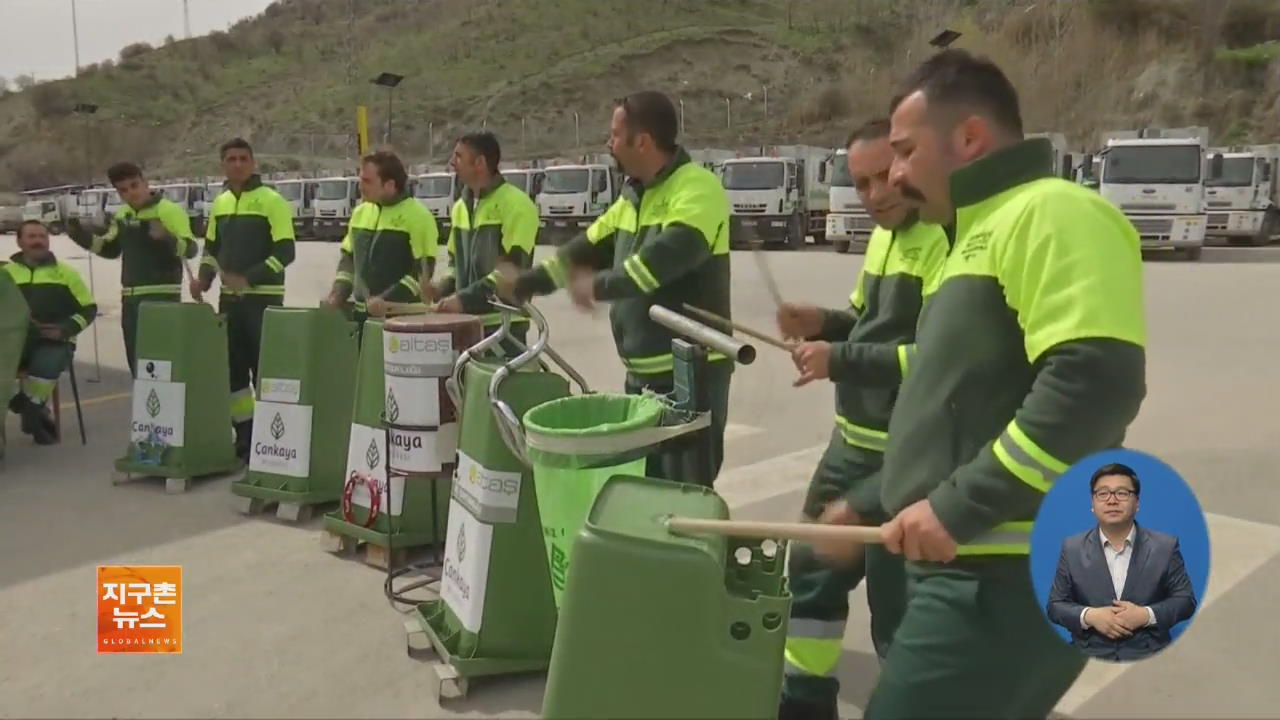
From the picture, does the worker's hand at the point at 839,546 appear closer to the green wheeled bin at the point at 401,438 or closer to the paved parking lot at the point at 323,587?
the paved parking lot at the point at 323,587

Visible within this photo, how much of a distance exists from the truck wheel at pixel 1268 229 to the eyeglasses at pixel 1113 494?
25.8 meters

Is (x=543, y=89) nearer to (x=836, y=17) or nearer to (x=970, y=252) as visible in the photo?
(x=836, y=17)

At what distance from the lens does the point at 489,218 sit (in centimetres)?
584

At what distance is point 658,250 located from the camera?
3738 millimetres

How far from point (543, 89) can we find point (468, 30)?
2209 cm

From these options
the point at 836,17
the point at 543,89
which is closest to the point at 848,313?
the point at 543,89

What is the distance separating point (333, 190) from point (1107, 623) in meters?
34.4

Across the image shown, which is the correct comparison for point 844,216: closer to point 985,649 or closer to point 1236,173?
point 1236,173

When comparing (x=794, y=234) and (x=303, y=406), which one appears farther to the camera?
(x=794, y=234)

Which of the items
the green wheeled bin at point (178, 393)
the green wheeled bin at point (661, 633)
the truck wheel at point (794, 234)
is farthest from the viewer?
the truck wheel at point (794, 234)

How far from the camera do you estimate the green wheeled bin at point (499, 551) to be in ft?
11.9

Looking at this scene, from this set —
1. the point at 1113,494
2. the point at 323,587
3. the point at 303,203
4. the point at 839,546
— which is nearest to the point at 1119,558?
the point at 1113,494

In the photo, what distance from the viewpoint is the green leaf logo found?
4.49 m

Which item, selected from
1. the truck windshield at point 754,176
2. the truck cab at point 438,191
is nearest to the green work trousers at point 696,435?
the truck windshield at point 754,176
